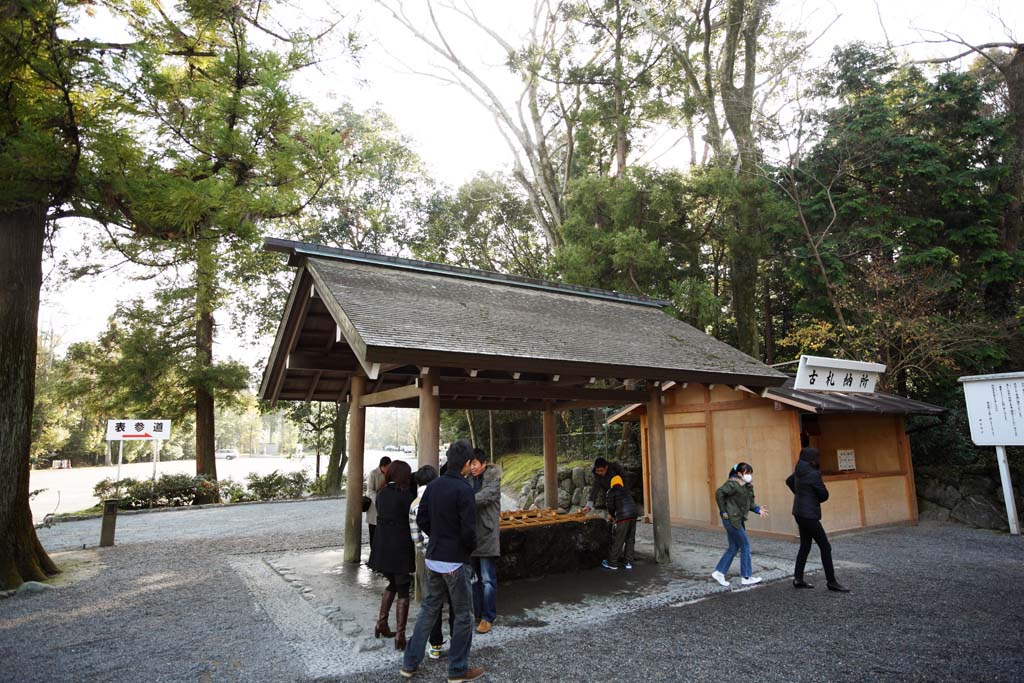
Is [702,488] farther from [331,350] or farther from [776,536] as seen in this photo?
[331,350]

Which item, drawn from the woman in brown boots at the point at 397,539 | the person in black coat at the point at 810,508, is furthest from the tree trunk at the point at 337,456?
the person in black coat at the point at 810,508

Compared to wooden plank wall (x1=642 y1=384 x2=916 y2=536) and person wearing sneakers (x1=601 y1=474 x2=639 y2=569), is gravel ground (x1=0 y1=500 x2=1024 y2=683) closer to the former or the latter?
person wearing sneakers (x1=601 y1=474 x2=639 y2=569)

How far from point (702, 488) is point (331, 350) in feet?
26.1

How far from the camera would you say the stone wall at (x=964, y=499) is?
10531 mm

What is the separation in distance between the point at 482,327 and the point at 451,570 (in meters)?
3.26

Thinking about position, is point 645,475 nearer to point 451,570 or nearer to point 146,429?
point 451,570

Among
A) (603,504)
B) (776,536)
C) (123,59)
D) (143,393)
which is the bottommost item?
(776,536)

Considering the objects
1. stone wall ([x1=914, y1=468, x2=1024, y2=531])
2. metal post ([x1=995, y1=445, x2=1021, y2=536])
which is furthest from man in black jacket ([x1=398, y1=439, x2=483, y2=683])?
stone wall ([x1=914, y1=468, x2=1024, y2=531])

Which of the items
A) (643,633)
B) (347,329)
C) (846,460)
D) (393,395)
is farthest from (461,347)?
(846,460)

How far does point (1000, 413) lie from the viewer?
9492 mm

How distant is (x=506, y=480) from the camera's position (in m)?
18.9

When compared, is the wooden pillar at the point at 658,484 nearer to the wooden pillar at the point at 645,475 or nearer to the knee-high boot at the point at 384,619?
the knee-high boot at the point at 384,619

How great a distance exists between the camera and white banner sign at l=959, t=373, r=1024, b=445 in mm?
9289

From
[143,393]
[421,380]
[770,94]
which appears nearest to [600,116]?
[770,94]
